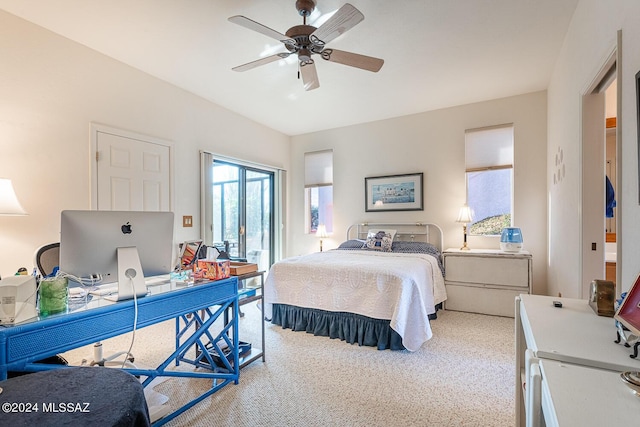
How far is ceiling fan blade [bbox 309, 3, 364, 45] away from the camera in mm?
1847

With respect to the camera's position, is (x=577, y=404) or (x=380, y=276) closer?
(x=577, y=404)

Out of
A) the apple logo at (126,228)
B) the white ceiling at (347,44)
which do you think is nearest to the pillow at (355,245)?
the white ceiling at (347,44)

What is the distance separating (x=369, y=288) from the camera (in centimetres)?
284

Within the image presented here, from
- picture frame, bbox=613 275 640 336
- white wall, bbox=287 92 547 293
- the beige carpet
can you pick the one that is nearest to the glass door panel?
white wall, bbox=287 92 547 293

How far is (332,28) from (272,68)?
4.56 ft

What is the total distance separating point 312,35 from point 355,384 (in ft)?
8.27

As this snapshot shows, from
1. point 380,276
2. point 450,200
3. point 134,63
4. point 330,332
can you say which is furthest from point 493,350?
point 134,63

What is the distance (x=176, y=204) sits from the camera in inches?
149

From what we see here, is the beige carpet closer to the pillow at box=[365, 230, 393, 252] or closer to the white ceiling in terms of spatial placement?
the pillow at box=[365, 230, 393, 252]

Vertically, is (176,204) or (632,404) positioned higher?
(176,204)

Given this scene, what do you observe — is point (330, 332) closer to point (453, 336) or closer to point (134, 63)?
point (453, 336)

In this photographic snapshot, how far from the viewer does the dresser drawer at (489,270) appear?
3.62 meters

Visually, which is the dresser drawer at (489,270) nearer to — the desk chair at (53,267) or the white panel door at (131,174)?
the desk chair at (53,267)

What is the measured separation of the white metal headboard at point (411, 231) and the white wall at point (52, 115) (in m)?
3.20
